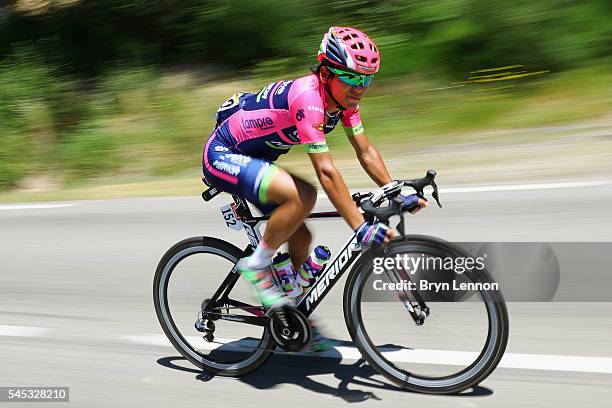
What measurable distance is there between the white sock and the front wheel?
1.47 ft

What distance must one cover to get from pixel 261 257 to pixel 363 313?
1.99ft

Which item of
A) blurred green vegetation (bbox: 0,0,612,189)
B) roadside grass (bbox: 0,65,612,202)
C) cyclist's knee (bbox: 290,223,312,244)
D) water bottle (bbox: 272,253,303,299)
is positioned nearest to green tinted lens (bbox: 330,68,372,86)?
cyclist's knee (bbox: 290,223,312,244)

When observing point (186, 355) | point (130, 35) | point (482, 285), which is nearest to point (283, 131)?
point (482, 285)

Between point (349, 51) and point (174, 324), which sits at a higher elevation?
point (349, 51)

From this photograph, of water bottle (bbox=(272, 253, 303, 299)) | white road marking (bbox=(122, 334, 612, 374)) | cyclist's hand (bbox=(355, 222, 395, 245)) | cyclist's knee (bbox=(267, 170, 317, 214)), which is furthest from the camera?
water bottle (bbox=(272, 253, 303, 299))

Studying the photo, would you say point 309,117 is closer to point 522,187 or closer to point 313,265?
point 313,265

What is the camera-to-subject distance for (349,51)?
11.7 ft

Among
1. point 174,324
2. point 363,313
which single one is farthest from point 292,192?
point 174,324

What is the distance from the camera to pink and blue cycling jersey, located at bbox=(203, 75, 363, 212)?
3.63 metres

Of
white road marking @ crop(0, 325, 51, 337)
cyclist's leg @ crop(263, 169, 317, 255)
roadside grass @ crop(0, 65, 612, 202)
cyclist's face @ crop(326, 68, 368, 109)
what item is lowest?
cyclist's leg @ crop(263, 169, 317, 255)

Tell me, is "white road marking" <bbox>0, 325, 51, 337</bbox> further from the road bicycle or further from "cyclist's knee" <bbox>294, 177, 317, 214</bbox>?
"cyclist's knee" <bbox>294, 177, 317, 214</bbox>

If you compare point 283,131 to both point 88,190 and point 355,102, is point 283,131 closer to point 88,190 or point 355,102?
point 355,102

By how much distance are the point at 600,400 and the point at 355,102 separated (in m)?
1.85

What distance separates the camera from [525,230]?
5.72m
